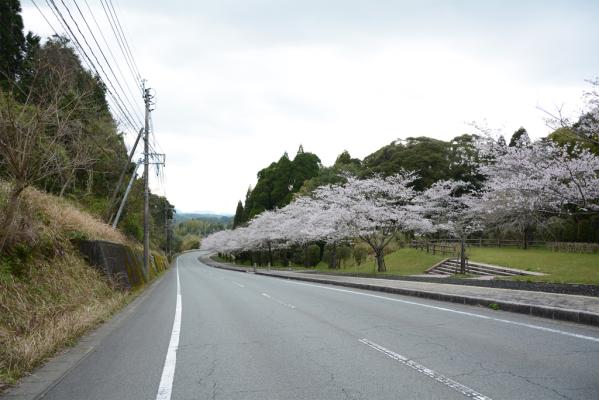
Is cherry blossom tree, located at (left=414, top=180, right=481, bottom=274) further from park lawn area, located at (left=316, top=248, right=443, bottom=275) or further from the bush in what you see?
the bush

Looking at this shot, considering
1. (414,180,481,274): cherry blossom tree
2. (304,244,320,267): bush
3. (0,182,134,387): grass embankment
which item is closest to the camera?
(0,182,134,387): grass embankment

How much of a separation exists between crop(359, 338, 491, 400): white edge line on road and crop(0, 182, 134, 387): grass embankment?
4.49 metres


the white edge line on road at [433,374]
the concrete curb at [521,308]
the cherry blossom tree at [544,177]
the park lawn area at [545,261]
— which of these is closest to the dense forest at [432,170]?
the park lawn area at [545,261]

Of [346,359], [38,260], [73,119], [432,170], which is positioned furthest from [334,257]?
[346,359]

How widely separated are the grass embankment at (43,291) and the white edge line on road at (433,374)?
4.49 metres

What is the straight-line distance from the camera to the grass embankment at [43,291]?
20.0ft

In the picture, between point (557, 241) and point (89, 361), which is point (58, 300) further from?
point (557, 241)

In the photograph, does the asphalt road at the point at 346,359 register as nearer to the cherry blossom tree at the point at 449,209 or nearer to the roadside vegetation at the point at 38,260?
the roadside vegetation at the point at 38,260

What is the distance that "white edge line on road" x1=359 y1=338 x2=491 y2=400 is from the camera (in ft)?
13.4

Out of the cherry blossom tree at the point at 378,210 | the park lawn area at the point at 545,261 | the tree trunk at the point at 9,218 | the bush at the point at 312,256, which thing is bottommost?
the bush at the point at 312,256

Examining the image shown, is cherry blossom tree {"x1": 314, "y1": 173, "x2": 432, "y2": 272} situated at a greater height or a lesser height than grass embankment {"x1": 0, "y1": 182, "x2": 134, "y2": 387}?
greater

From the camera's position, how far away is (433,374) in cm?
478

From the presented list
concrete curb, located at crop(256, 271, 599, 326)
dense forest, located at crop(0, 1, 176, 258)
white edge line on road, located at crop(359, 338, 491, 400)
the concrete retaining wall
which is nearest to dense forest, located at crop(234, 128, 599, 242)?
dense forest, located at crop(0, 1, 176, 258)

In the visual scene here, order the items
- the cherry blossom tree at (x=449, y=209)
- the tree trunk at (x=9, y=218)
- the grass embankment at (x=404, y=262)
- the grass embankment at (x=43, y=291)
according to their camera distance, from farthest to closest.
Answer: the grass embankment at (x=404, y=262) < the cherry blossom tree at (x=449, y=209) < the tree trunk at (x=9, y=218) < the grass embankment at (x=43, y=291)
